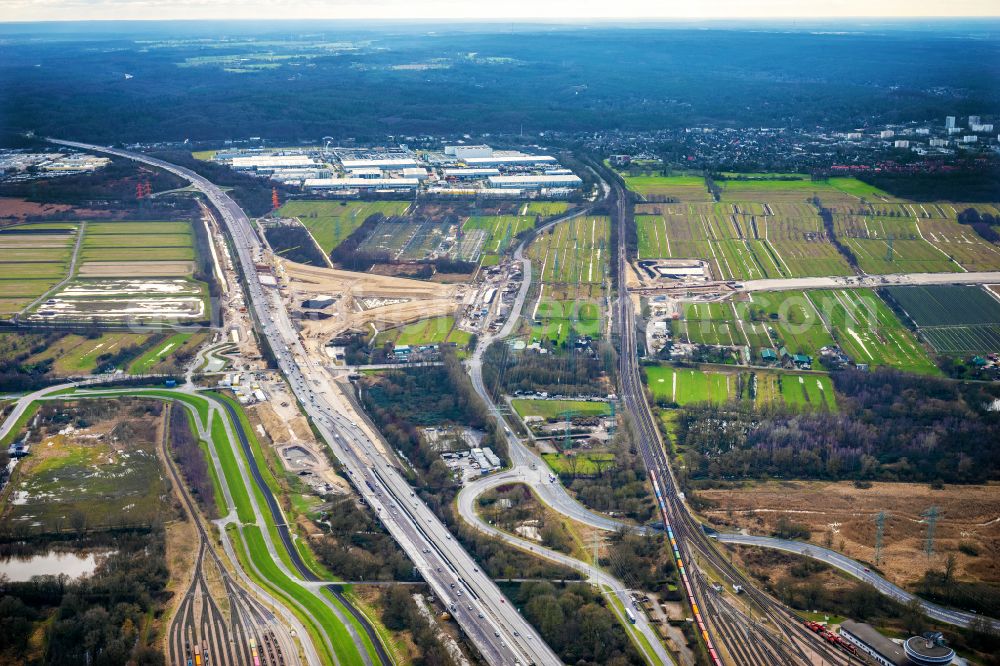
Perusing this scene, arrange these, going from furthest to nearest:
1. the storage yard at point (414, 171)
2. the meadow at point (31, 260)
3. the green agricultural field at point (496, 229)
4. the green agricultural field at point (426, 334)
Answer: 1. the storage yard at point (414, 171)
2. the green agricultural field at point (496, 229)
3. the meadow at point (31, 260)
4. the green agricultural field at point (426, 334)

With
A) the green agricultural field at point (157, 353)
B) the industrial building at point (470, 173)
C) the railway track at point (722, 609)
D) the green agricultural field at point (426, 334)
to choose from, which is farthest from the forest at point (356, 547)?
the industrial building at point (470, 173)

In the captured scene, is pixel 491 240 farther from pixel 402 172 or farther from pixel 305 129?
pixel 305 129

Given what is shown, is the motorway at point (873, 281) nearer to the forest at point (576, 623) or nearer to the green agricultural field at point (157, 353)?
the green agricultural field at point (157, 353)

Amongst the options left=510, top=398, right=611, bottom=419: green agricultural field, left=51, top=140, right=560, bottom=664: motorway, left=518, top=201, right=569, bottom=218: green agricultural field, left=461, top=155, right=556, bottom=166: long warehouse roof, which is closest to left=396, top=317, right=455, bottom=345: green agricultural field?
left=51, top=140, right=560, bottom=664: motorway

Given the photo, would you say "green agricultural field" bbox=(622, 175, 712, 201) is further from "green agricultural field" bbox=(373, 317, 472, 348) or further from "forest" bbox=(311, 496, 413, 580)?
"forest" bbox=(311, 496, 413, 580)

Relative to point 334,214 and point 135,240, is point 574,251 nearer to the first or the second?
point 334,214

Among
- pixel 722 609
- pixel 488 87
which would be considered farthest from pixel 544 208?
pixel 488 87
